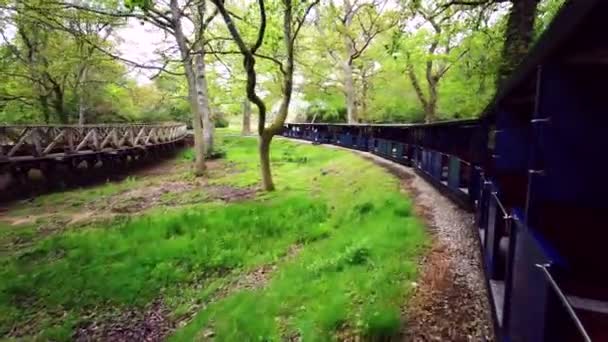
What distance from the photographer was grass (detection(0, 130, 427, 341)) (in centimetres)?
417

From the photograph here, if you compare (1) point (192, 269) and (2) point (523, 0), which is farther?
(2) point (523, 0)

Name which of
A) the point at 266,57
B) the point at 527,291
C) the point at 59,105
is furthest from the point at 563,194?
the point at 59,105

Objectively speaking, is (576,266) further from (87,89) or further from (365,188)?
(87,89)

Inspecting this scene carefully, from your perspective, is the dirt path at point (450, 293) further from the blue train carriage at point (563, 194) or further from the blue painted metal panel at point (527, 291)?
the blue painted metal panel at point (527, 291)

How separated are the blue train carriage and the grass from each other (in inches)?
65.9

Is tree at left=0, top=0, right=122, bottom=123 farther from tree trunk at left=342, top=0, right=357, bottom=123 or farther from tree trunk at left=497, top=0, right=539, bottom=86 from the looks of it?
tree trunk at left=497, top=0, right=539, bottom=86

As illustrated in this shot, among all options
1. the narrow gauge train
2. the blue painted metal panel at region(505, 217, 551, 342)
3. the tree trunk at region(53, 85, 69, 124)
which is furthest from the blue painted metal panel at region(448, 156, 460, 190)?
the tree trunk at region(53, 85, 69, 124)

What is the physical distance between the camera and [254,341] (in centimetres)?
396

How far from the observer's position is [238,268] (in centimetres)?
629

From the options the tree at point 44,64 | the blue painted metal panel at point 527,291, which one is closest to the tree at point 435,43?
the blue painted metal panel at point 527,291

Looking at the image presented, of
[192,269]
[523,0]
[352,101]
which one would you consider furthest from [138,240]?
[352,101]

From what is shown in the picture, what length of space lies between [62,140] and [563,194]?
15306 millimetres

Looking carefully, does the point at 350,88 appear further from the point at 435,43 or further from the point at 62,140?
the point at 62,140

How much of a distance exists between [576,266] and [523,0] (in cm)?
853
